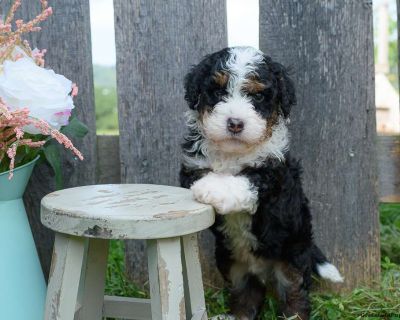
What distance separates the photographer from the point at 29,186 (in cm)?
315

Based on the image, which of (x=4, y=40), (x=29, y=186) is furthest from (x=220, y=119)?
(x=29, y=186)

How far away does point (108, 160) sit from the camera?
3.22 m

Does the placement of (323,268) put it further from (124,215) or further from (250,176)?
(124,215)

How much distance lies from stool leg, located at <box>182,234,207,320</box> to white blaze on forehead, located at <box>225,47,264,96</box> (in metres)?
0.64

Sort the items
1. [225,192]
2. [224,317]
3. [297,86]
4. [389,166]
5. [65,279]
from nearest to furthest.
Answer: [65,279] → [225,192] → [224,317] → [297,86] → [389,166]

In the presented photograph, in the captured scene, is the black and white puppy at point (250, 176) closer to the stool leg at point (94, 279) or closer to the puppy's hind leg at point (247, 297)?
the puppy's hind leg at point (247, 297)

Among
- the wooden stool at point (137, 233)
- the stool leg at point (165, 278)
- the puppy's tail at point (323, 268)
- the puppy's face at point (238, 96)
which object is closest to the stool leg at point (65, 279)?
the wooden stool at point (137, 233)

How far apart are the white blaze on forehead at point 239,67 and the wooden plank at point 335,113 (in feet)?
1.74

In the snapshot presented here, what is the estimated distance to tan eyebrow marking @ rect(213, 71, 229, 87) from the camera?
8.08ft

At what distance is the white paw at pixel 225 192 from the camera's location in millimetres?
2258

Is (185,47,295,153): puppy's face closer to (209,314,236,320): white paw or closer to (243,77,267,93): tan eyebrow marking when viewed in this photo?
(243,77,267,93): tan eyebrow marking

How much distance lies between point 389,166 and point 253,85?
3.75 ft

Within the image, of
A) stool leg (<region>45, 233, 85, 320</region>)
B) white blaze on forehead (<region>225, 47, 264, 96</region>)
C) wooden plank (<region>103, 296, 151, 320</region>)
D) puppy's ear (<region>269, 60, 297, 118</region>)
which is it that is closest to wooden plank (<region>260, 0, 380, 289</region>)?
puppy's ear (<region>269, 60, 297, 118</region>)

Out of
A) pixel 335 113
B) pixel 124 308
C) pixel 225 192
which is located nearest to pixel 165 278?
pixel 225 192
